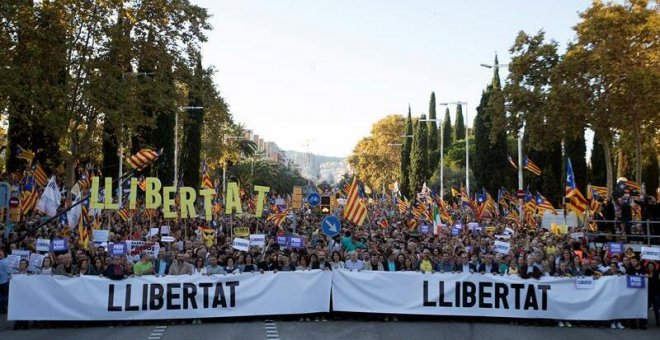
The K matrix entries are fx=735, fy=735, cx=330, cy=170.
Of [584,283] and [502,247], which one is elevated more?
[502,247]

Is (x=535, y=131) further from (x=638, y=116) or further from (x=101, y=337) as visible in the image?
(x=101, y=337)

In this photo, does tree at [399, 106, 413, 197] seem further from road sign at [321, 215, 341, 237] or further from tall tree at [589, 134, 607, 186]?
road sign at [321, 215, 341, 237]

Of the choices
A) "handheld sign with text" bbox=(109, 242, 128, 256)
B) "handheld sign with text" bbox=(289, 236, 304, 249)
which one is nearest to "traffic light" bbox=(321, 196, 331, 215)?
"handheld sign with text" bbox=(289, 236, 304, 249)

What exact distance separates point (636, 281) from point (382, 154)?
265 ft

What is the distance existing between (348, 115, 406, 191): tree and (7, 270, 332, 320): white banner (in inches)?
3140

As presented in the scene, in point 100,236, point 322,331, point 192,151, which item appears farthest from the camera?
point 192,151

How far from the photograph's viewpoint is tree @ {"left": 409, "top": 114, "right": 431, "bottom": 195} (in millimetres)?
80562

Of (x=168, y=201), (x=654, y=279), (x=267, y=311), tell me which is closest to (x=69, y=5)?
(x=168, y=201)

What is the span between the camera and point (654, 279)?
1513 cm

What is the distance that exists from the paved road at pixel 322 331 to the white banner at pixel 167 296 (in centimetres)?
26

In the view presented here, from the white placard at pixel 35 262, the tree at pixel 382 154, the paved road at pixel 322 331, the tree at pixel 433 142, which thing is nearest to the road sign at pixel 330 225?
the paved road at pixel 322 331

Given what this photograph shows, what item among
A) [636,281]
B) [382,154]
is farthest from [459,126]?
[636,281]

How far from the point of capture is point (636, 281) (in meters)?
14.7

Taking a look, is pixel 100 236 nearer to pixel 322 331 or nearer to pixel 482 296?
pixel 322 331
